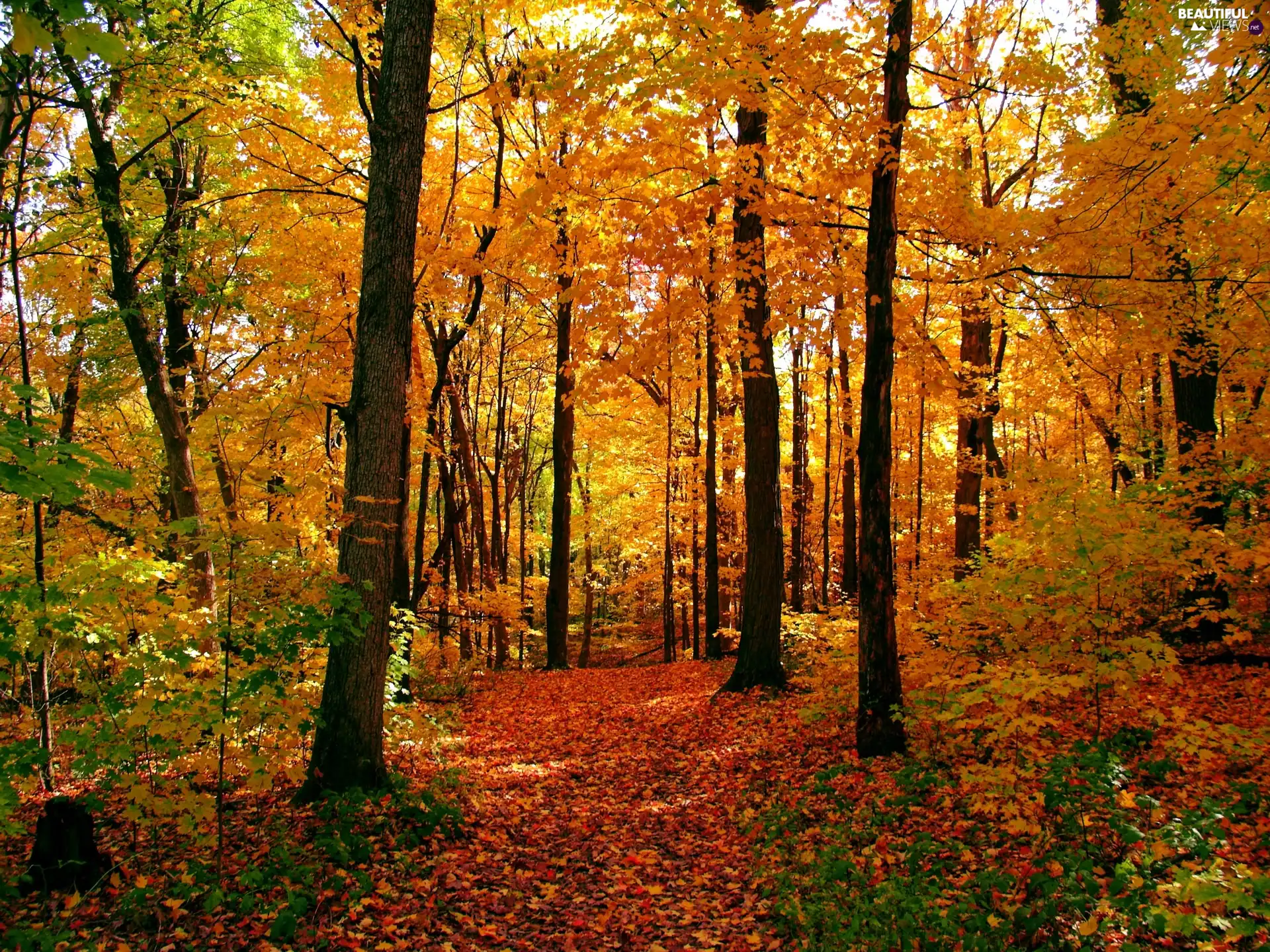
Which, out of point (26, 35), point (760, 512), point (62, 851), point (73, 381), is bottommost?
point (62, 851)

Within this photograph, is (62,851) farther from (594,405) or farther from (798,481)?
(798,481)

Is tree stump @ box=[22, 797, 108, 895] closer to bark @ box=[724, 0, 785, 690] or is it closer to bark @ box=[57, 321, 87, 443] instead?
bark @ box=[57, 321, 87, 443]

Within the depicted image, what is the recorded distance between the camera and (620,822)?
6.04 meters

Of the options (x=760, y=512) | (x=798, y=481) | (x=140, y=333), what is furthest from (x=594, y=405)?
(x=798, y=481)

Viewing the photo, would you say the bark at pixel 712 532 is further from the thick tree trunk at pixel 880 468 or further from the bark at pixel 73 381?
the bark at pixel 73 381

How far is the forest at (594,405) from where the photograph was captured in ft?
13.3

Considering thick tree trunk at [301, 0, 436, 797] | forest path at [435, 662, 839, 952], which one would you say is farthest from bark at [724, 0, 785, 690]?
thick tree trunk at [301, 0, 436, 797]

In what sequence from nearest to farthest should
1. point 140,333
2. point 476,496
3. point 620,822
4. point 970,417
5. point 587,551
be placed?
point 620,822 < point 140,333 < point 970,417 < point 476,496 < point 587,551

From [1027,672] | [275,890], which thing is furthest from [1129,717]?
[275,890]

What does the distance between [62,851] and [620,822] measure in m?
3.92

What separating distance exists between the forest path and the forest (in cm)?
5

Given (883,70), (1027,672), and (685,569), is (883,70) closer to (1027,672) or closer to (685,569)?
(1027,672)

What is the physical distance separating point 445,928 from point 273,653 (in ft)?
6.47

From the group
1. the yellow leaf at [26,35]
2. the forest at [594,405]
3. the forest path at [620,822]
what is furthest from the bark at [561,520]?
the yellow leaf at [26,35]
